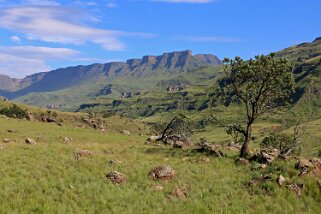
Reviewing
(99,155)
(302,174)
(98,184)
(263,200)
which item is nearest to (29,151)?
(99,155)

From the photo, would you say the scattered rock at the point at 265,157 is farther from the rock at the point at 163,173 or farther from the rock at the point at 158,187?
the rock at the point at 158,187

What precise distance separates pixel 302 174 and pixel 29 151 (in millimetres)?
23514

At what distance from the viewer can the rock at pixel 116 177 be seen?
1047 inches

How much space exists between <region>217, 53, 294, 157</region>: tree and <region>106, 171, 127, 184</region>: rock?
48.9 ft

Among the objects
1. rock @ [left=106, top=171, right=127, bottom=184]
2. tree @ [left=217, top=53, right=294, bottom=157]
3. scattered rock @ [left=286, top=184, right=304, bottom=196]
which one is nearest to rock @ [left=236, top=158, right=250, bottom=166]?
tree @ [left=217, top=53, right=294, bottom=157]

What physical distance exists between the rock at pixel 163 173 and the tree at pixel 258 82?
11522mm

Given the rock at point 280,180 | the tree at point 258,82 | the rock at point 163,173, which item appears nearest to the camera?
the rock at point 280,180

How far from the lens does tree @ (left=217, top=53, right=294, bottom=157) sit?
38344mm

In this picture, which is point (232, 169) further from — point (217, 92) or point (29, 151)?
point (29, 151)

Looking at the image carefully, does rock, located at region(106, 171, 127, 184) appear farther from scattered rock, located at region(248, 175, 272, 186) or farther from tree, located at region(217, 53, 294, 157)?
tree, located at region(217, 53, 294, 157)

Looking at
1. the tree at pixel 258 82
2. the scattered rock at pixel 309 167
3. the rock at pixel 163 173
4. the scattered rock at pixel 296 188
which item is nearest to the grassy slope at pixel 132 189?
the scattered rock at pixel 296 188

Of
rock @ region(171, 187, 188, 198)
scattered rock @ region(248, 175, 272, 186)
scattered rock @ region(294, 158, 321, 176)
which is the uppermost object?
scattered rock @ region(294, 158, 321, 176)

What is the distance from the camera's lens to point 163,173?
2808cm

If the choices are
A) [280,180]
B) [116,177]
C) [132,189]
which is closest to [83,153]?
[116,177]
